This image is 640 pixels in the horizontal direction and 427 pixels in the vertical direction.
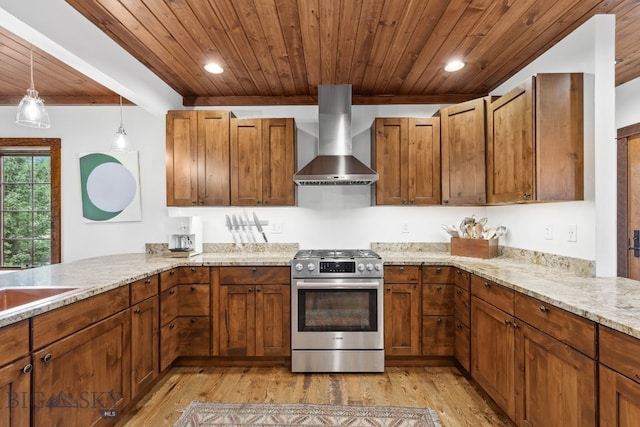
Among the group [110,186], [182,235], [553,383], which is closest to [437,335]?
[553,383]

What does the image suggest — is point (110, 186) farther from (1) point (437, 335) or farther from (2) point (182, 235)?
(1) point (437, 335)

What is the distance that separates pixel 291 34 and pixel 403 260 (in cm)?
196

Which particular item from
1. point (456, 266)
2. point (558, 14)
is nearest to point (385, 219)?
point (456, 266)

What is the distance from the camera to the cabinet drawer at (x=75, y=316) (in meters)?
1.48

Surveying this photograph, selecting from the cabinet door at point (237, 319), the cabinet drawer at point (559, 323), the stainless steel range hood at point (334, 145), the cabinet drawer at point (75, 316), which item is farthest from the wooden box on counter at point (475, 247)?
the cabinet drawer at point (75, 316)

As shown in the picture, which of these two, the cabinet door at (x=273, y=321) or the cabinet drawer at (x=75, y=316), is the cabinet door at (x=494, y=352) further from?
the cabinet drawer at (x=75, y=316)

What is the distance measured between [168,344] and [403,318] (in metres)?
1.93

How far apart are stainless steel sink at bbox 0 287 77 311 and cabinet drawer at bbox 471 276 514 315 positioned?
248 centimetres

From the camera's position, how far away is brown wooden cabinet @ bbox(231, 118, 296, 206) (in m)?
3.32

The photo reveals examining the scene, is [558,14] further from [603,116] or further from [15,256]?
[15,256]

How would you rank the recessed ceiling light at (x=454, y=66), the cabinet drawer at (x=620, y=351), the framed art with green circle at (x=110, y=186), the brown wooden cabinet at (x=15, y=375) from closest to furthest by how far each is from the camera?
1. the cabinet drawer at (x=620, y=351)
2. the brown wooden cabinet at (x=15, y=375)
3. the recessed ceiling light at (x=454, y=66)
4. the framed art with green circle at (x=110, y=186)

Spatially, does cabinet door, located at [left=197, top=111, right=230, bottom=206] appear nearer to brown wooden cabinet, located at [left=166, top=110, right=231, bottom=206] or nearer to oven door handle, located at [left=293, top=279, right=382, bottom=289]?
brown wooden cabinet, located at [left=166, top=110, right=231, bottom=206]

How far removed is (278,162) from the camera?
10.9 ft

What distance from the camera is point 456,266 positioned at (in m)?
2.83
